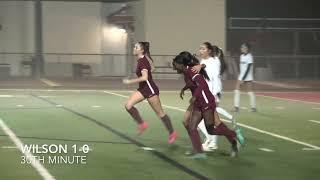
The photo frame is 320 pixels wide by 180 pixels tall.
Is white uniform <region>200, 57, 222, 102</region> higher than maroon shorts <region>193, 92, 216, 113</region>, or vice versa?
white uniform <region>200, 57, 222, 102</region>

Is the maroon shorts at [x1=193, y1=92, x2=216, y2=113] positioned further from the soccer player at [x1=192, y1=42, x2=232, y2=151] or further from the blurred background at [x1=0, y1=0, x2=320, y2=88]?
the blurred background at [x1=0, y1=0, x2=320, y2=88]

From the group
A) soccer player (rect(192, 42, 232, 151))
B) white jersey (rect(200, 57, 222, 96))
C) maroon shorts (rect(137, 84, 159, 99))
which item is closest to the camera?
soccer player (rect(192, 42, 232, 151))

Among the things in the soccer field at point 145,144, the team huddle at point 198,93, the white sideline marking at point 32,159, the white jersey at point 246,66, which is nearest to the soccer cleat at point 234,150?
the team huddle at point 198,93

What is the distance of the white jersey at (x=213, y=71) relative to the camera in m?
10.6

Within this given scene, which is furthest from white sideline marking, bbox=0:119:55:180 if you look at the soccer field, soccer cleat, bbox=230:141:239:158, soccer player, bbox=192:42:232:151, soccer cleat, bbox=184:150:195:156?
soccer cleat, bbox=230:141:239:158

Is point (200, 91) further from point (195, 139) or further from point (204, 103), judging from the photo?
point (195, 139)

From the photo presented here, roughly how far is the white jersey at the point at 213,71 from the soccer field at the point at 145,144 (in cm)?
107

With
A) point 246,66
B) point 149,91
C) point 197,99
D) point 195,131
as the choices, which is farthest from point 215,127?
point 246,66

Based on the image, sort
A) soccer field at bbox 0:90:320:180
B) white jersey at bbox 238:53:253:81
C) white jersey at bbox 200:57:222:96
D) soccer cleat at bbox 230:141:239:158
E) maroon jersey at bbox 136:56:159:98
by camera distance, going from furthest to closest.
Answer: white jersey at bbox 238:53:253:81
maroon jersey at bbox 136:56:159:98
white jersey at bbox 200:57:222:96
soccer cleat at bbox 230:141:239:158
soccer field at bbox 0:90:320:180

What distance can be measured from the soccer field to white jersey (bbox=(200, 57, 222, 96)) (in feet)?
3.52

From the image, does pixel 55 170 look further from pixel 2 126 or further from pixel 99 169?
pixel 2 126

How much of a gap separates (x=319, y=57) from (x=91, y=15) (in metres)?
15.4

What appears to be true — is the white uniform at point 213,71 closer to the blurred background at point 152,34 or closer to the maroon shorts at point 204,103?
the maroon shorts at point 204,103

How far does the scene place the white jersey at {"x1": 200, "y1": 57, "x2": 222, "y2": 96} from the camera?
10.6 m
